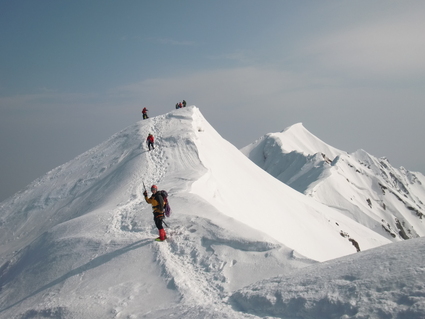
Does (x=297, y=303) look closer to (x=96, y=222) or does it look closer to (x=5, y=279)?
(x=96, y=222)

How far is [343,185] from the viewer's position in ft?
259

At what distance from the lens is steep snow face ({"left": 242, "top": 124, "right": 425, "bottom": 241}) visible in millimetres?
70438

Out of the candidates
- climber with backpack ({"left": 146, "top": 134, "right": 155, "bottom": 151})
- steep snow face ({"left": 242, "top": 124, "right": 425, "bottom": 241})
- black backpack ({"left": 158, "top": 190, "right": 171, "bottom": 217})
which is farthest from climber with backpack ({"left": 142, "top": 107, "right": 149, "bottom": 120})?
steep snow face ({"left": 242, "top": 124, "right": 425, "bottom": 241})

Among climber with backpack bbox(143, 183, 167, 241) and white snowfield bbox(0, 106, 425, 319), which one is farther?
A: climber with backpack bbox(143, 183, 167, 241)

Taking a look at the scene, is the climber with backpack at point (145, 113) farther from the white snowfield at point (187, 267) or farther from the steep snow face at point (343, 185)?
the steep snow face at point (343, 185)

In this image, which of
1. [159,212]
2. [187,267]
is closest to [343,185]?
[159,212]

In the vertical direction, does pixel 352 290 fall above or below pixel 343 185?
below

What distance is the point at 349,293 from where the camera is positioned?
5.43m

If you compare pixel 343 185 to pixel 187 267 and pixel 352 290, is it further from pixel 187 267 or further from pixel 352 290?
pixel 352 290

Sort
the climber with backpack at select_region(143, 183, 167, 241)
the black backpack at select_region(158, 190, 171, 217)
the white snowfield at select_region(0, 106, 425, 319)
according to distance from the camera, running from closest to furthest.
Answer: the white snowfield at select_region(0, 106, 425, 319)
the climber with backpack at select_region(143, 183, 167, 241)
the black backpack at select_region(158, 190, 171, 217)

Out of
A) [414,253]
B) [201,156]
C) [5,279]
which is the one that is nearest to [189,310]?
[414,253]

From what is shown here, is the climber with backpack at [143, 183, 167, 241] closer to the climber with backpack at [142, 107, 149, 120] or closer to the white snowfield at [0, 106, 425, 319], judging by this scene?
the white snowfield at [0, 106, 425, 319]

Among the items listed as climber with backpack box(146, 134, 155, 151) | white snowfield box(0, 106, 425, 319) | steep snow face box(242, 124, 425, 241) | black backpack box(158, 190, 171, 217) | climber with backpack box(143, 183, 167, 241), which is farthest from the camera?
steep snow face box(242, 124, 425, 241)

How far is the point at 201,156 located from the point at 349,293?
18.9m
